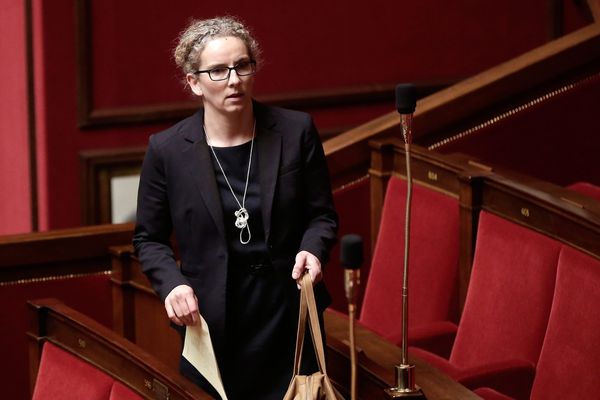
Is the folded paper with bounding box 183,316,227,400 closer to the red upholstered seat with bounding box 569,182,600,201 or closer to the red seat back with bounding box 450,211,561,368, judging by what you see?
the red seat back with bounding box 450,211,561,368

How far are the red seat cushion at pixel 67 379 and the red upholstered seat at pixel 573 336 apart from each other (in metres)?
0.32

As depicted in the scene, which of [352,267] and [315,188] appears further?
[315,188]

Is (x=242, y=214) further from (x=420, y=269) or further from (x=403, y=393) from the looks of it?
(x=420, y=269)

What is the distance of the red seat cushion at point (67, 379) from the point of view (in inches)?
28.9

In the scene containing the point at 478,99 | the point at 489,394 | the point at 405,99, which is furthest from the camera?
the point at 478,99

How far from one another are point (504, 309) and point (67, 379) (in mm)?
343

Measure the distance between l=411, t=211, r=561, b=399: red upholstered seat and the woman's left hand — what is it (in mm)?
235

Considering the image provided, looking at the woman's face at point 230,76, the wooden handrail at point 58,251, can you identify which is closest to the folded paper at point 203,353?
the woman's face at point 230,76

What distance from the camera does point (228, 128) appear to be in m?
0.73

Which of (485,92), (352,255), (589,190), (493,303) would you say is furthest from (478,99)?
(352,255)

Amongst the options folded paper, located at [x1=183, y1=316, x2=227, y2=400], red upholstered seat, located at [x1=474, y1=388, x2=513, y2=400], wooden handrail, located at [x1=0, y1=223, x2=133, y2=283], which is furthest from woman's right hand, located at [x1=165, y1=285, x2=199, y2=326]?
wooden handrail, located at [x1=0, y1=223, x2=133, y2=283]

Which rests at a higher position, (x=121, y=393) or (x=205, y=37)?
(x=205, y=37)

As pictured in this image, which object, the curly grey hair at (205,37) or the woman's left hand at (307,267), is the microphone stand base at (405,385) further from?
the curly grey hair at (205,37)

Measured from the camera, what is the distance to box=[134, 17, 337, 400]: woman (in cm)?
72
